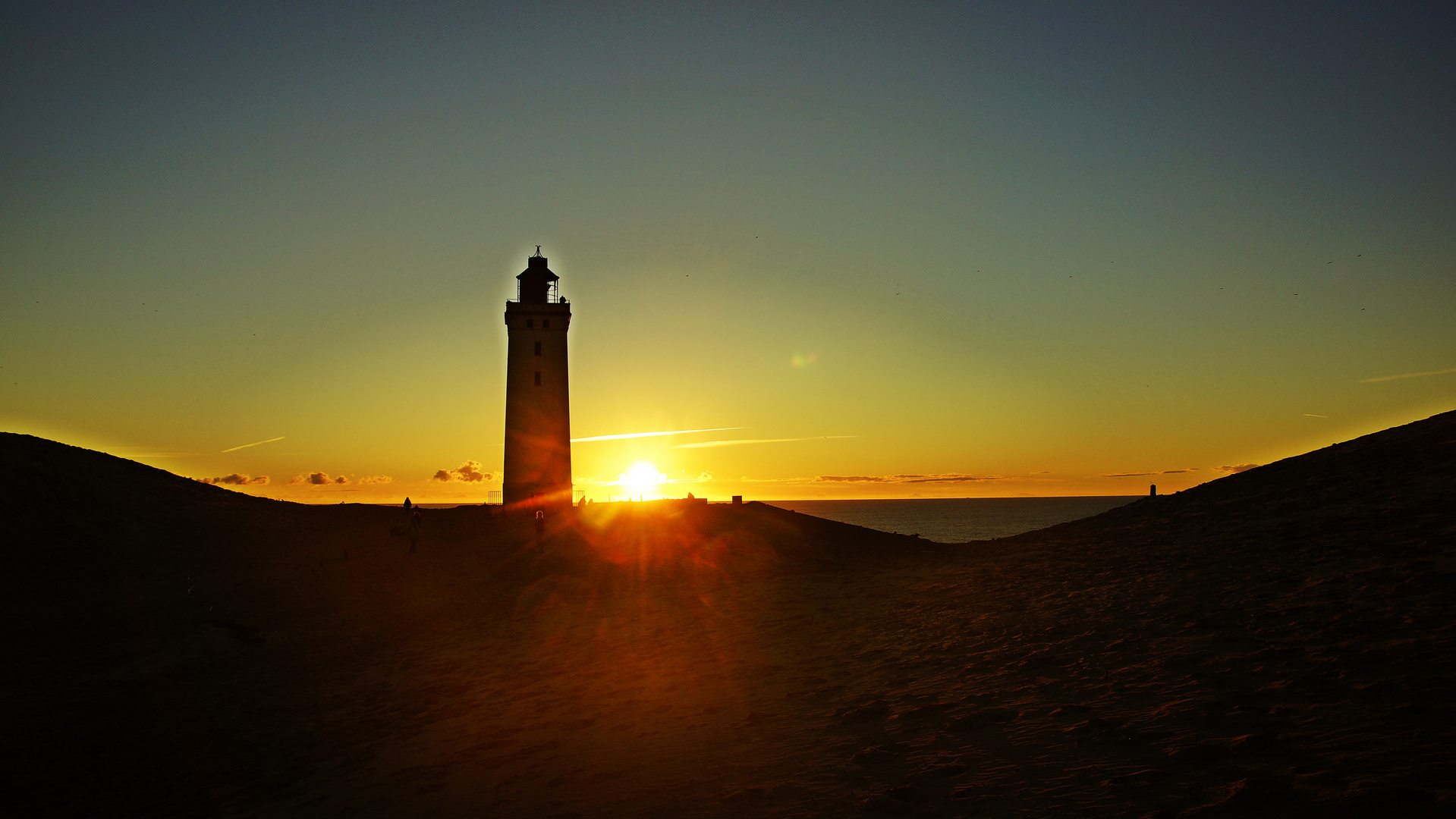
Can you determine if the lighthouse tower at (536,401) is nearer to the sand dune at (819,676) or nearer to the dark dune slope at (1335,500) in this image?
the sand dune at (819,676)

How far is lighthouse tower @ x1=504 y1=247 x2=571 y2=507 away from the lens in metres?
42.1

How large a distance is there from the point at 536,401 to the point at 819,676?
108 feet

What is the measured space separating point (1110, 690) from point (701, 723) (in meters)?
4.95

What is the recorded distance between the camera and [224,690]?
1571 centimetres

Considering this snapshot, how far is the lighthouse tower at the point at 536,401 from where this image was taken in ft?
138

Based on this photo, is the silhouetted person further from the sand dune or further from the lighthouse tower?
the lighthouse tower

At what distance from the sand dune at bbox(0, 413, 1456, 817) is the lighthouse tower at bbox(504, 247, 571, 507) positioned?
647 inches

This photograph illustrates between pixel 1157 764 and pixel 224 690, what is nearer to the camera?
pixel 1157 764

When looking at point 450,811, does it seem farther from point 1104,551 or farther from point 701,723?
point 1104,551

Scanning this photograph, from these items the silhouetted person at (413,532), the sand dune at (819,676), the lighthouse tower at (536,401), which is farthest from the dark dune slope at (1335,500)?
the lighthouse tower at (536,401)

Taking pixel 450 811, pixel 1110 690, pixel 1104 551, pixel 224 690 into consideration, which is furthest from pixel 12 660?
pixel 1104 551

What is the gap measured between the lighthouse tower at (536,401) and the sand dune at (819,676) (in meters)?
16.4

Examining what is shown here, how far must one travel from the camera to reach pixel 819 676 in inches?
469

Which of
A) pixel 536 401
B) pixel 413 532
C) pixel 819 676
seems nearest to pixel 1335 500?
pixel 819 676
